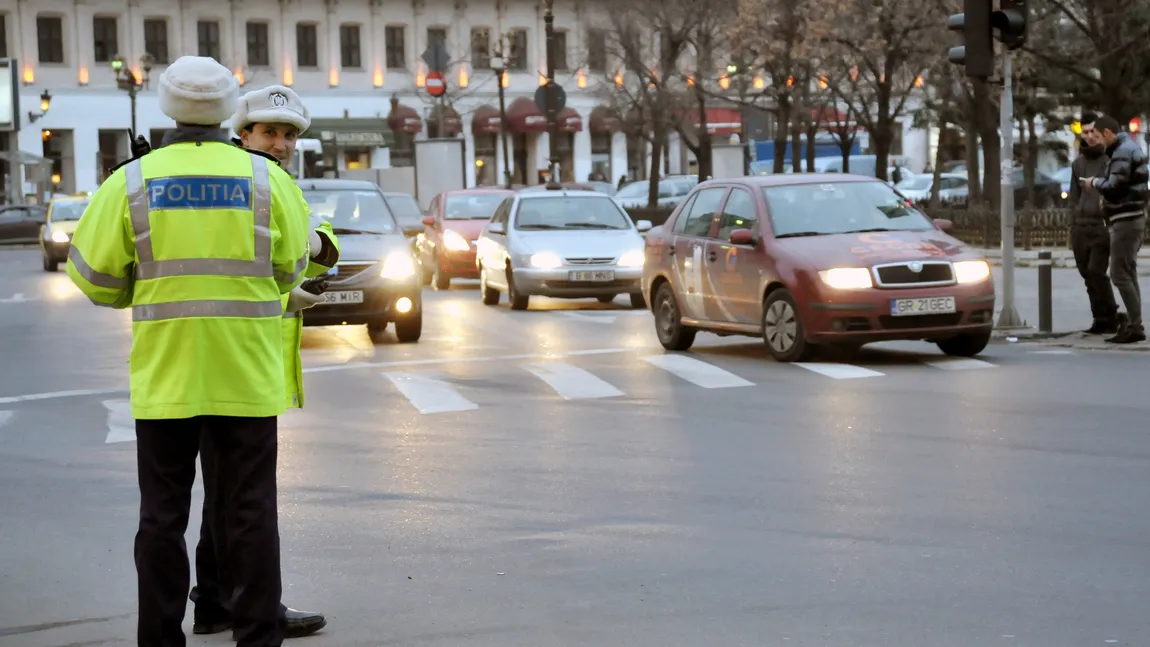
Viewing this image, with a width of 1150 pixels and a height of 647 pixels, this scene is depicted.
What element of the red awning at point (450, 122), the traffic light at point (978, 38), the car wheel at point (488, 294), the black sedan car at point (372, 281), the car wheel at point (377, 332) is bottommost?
the car wheel at point (377, 332)

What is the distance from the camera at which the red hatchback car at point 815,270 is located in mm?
14625

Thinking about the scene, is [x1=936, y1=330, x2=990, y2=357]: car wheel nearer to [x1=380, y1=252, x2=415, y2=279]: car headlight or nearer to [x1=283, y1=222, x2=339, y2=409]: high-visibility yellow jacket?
[x1=380, y1=252, x2=415, y2=279]: car headlight

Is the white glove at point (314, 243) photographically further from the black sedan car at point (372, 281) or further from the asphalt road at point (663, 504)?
the black sedan car at point (372, 281)

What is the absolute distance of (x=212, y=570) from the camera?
19.7 ft

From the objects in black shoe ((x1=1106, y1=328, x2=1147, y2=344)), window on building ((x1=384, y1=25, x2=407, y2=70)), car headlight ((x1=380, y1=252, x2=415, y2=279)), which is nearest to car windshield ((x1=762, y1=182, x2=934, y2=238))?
black shoe ((x1=1106, y1=328, x2=1147, y2=344))

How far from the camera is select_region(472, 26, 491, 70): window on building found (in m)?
75.9

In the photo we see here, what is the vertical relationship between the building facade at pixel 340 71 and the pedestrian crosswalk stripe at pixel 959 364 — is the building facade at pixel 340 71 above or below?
above

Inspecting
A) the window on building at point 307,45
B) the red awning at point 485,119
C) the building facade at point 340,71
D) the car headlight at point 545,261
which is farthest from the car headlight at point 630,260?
the red awning at point 485,119

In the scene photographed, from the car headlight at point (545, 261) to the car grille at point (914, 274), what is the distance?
8.50 metres

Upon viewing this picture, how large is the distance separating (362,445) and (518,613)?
4683mm

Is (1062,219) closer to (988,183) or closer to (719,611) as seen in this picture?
(988,183)

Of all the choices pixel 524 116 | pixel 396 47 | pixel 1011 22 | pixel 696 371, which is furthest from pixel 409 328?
pixel 396 47

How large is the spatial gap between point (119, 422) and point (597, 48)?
47268 mm

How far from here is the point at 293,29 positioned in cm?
7319
